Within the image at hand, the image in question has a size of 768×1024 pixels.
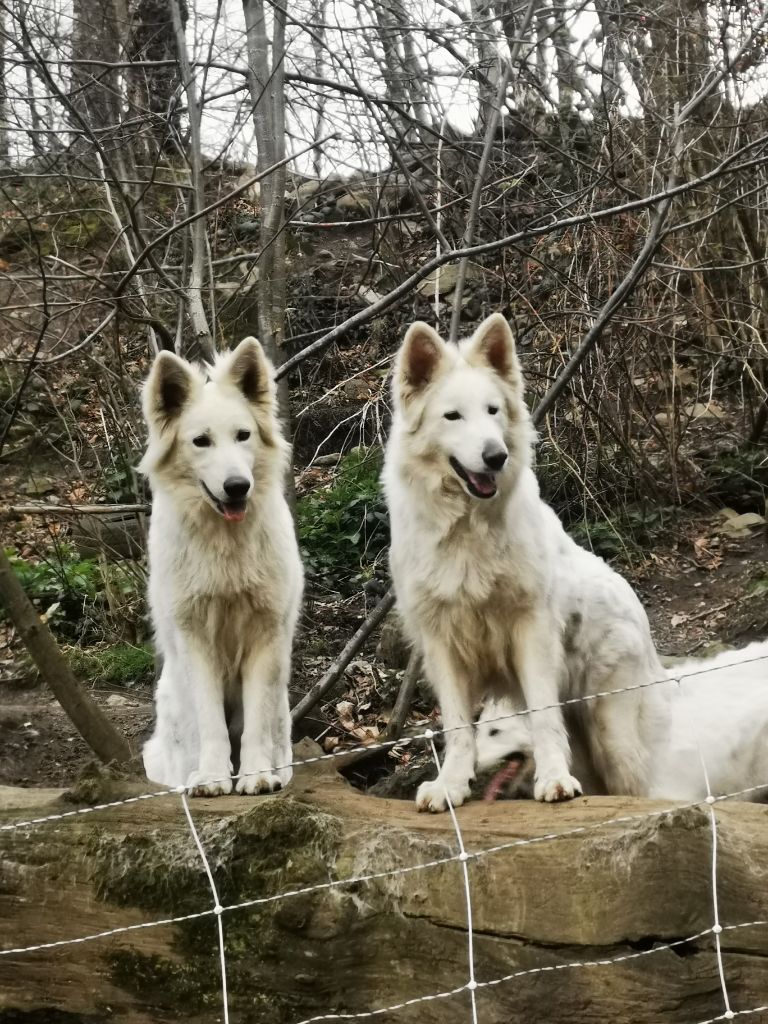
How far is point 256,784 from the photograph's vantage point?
13.0 ft

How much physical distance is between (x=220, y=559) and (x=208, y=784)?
1037 mm

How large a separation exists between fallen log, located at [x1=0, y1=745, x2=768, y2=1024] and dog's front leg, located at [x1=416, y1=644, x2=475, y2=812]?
1.07 feet

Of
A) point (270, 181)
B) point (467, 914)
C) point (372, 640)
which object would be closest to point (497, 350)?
point (467, 914)

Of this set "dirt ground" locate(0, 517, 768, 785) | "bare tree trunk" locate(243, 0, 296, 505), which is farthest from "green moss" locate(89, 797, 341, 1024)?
"dirt ground" locate(0, 517, 768, 785)

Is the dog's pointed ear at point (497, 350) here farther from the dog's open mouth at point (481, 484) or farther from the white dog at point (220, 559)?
the white dog at point (220, 559)

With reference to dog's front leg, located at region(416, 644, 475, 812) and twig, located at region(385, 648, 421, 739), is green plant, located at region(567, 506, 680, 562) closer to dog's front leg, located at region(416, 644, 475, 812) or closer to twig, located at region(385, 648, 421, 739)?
twig, located at region(385, 648, 421, 739)

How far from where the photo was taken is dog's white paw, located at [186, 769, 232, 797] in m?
3.81

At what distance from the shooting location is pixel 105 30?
873cm

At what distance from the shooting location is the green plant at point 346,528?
9422 mm

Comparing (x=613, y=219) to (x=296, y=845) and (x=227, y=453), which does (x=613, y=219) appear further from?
(x=296, y=845)

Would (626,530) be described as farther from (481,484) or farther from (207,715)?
(207,715)

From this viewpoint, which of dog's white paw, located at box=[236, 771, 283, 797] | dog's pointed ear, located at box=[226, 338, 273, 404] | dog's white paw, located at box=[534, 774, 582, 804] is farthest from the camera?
dog's pointed ear, located at box=[226, 338, 273, 404]

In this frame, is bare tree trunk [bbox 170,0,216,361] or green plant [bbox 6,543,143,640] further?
green plant [bbox 6,543,143,640]

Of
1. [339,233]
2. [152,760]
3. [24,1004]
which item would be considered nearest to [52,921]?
[24,1004]
